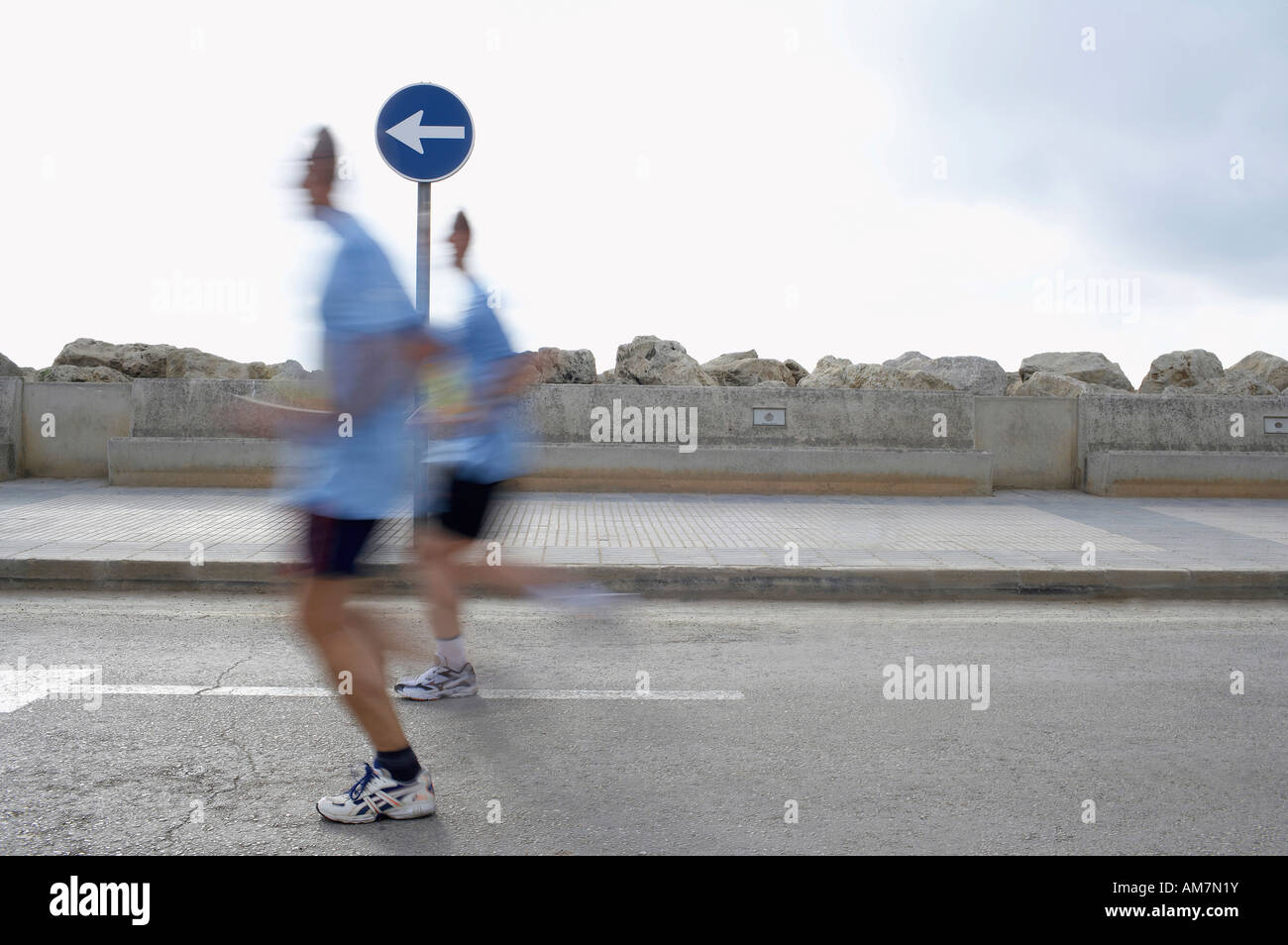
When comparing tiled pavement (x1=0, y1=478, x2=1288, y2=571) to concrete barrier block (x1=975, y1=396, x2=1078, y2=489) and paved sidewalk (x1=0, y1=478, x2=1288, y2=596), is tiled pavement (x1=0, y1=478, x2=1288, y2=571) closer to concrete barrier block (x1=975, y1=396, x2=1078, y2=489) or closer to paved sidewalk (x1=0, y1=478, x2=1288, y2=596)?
paved sidewalk (x1=0, y1=478, x2=1288, y2=596)

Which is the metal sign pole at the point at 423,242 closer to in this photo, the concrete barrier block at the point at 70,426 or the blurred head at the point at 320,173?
the blurred head at the point at 320,173

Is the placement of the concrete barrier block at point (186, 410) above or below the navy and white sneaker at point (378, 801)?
above

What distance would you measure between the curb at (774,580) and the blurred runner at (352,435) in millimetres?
Result: 3739

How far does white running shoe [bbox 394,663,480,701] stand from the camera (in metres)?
4.31

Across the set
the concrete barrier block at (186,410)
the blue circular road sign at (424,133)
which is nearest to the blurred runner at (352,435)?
the blue circular road sign at (424,133)

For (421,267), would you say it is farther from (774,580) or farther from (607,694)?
(607,694)

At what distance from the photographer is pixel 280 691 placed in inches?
171

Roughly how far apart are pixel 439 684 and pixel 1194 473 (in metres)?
10.9

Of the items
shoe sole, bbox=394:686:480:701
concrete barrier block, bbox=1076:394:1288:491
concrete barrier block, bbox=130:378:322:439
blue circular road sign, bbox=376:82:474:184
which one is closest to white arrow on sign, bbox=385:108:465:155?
blue circular road sign, bbox=376:82:474:184

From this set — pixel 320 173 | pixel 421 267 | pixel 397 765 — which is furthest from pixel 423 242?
pixel 397 765

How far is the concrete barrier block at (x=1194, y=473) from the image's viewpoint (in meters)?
12.0

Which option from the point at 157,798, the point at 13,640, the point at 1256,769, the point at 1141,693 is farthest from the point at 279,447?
the point at 1256,769

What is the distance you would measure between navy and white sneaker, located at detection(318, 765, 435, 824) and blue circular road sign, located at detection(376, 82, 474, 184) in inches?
208

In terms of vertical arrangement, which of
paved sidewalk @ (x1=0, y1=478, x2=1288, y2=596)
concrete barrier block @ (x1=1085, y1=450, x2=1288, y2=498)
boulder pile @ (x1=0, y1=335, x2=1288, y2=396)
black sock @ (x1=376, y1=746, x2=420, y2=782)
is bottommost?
black sock @ (x1=376, y1=746, x2=420, y2=782)
